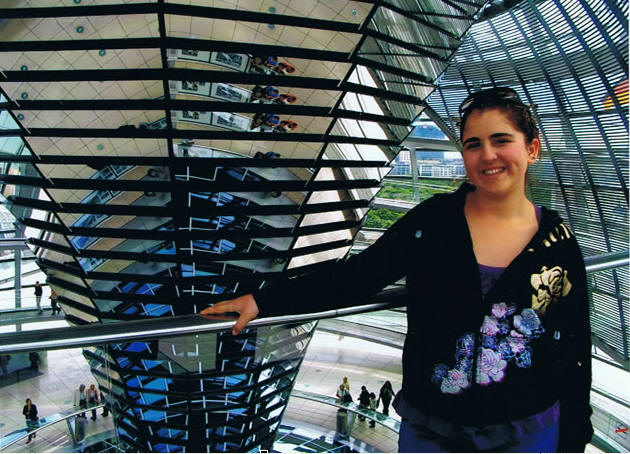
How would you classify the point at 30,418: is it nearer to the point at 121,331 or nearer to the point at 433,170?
the point at 121,331

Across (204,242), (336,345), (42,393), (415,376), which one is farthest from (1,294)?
(336,345)

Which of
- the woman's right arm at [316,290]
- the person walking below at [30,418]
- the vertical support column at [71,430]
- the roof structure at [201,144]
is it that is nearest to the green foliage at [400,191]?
the roof structure at [201,144]

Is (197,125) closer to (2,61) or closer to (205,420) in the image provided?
(2,61)

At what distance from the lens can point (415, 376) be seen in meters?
2.58

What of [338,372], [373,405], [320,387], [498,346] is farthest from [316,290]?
[338,372]

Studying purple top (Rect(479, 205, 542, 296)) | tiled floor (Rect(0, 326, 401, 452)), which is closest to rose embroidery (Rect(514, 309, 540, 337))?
purple top (Rect(479, 205, 542, 296))

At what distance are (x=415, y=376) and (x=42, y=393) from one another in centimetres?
1375

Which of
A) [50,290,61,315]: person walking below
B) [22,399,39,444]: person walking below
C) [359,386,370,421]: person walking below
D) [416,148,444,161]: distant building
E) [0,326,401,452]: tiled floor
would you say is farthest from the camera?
[416,148,444,161]: distant building

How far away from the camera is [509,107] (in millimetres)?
2521

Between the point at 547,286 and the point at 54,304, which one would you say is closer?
the point at 547,286

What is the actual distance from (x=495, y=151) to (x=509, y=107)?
0.19 metres

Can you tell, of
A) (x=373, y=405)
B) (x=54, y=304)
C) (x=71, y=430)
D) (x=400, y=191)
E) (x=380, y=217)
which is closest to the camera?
(x=71, y=430)

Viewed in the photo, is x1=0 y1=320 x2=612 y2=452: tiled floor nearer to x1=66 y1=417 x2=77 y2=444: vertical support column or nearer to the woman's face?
x1=66 y1=417 x2=77 y2=444: vertical support column

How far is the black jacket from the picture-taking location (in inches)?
96.4
